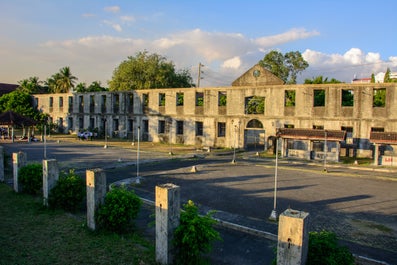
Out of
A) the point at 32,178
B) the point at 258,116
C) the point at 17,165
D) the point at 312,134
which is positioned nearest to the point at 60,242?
the point at 32,178

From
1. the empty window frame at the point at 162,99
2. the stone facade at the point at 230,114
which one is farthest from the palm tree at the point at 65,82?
the empty window frame at the point at 162,99

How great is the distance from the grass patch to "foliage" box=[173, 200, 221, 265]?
0.70 m

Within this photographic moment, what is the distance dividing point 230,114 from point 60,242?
78.8 ft

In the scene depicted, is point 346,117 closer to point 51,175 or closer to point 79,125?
point 51,175

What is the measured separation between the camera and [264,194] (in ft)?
43.5

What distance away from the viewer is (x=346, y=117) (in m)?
24.8

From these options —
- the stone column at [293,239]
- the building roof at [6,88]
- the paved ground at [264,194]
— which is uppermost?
the building roof at [6,88]

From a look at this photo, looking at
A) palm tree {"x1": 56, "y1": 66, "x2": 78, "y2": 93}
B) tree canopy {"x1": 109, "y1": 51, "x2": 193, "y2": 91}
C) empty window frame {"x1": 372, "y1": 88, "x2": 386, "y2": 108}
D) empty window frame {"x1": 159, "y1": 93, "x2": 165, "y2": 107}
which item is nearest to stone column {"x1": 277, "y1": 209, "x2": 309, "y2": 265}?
empty window frame {"x1": 159, "y1": 93, "x2": 165, "y2": 107}

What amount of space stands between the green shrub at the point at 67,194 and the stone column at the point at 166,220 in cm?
443

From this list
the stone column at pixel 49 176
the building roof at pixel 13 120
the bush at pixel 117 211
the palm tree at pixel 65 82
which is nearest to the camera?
the bush at pixel 117 211

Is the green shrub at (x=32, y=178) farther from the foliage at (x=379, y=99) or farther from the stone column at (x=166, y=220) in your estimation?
the foliage at (x=379, y=99)

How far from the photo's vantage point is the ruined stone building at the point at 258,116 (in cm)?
2352

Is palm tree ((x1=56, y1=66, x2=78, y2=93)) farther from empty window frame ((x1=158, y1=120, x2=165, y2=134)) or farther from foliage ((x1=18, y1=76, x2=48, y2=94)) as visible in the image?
empty window frame ((x1=158, y1=120, x2=165, y2=134))

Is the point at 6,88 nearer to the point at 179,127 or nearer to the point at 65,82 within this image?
the point at 65,82
